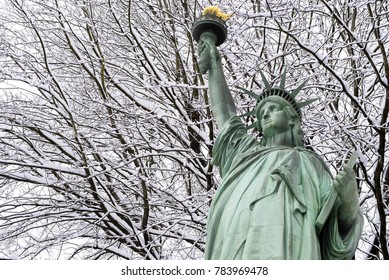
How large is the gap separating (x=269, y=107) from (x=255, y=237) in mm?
1088

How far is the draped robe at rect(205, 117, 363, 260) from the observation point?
4.06 metres

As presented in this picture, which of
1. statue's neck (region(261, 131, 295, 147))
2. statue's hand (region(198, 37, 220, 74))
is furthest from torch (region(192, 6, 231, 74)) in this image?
statue's neck (region(261, 131, 295, 147))

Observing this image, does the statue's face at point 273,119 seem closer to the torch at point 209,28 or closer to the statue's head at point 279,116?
the statue's head at point 279,116

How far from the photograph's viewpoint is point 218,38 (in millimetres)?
5312

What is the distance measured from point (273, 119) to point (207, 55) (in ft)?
2.42

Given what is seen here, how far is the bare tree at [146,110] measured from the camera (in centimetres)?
798

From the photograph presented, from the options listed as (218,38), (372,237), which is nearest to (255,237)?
(218,38)

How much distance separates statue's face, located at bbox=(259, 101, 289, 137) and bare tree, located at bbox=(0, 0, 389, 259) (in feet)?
8.54

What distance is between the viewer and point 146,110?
366 inches

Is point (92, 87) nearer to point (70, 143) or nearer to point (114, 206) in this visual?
point (70, 143)

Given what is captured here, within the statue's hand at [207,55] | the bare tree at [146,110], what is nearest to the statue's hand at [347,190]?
the statue's hand at [207,55]

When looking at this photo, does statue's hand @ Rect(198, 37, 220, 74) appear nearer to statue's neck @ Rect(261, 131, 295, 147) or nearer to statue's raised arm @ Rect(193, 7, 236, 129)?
statue's raised arm @ Rect(193, 7, 236, 129)

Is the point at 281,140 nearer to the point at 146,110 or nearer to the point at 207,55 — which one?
the point at 207,55

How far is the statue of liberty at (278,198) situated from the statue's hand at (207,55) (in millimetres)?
462
